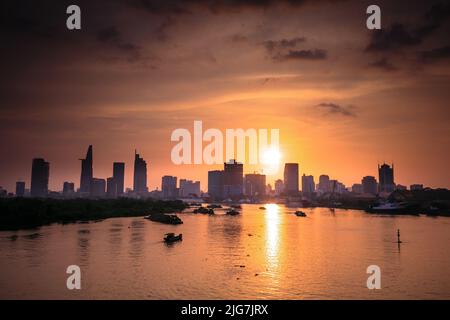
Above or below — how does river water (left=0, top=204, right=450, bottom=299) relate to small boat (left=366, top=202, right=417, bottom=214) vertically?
below

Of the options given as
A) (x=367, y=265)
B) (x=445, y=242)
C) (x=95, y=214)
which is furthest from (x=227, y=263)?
(x=95, y=214)

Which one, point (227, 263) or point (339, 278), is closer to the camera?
point (339, 278)

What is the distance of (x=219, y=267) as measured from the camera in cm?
4591

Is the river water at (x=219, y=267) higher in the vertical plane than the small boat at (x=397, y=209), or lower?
lower

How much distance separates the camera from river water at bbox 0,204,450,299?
114 ft

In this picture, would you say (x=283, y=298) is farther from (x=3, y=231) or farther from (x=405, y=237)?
(x=3, y=231)

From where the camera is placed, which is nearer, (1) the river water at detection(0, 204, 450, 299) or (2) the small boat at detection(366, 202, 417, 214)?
(1) the river water at detection(0, 204, 450, 299)

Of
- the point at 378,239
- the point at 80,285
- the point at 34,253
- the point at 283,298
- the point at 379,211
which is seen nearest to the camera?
the point at 283,298

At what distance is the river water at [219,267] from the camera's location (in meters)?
34.7

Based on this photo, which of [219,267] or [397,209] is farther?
[397,209]

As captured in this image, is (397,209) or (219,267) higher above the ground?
(397,209)

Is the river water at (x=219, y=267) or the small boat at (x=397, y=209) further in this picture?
the small boat at (x=397, y=209)

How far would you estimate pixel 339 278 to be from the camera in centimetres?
4034
